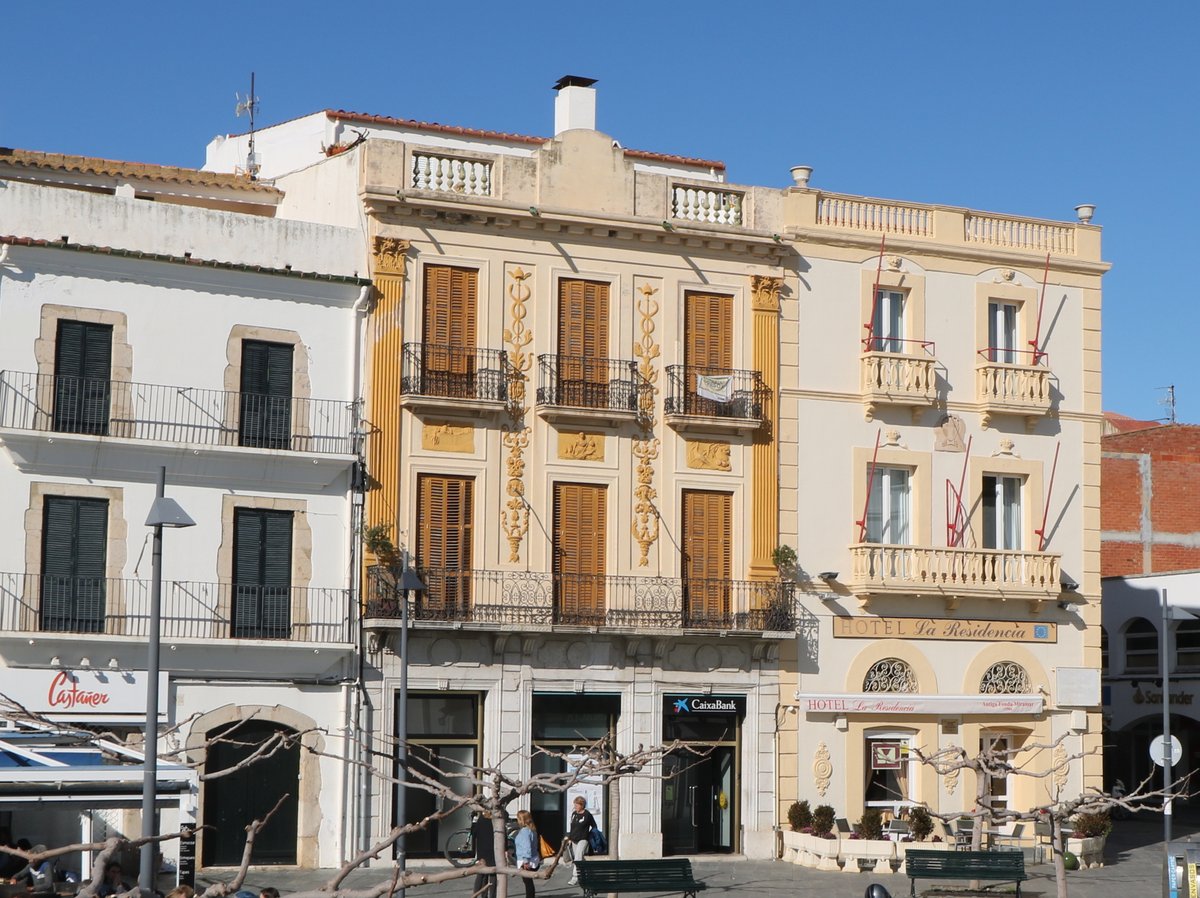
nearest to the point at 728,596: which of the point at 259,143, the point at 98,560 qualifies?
the point at 98,560

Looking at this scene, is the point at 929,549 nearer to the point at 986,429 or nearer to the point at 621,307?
the point at 986,429

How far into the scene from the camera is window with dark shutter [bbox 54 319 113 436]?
30062mm

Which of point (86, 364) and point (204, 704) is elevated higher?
point (86, 364)

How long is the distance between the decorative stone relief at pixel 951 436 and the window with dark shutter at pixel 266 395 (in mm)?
12503

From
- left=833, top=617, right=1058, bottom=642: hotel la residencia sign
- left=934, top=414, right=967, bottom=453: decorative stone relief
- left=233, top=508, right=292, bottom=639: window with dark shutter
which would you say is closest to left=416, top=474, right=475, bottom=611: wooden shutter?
left=233, top=508, right=292, bottom=639: window with dark shutter

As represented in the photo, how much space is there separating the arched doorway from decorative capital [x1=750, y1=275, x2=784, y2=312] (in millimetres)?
11630

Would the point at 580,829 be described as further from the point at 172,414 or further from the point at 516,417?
the point at 172,414

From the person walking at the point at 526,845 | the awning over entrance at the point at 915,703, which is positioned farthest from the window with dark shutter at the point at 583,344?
the person walking at the point at 526,845

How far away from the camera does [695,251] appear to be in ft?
115

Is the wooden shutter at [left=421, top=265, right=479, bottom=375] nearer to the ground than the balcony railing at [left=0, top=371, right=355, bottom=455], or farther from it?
farther from it

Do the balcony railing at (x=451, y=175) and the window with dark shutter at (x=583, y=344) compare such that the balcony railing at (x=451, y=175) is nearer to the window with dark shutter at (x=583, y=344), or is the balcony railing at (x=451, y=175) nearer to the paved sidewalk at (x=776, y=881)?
the window with dark shutter at (x=583, y=344)

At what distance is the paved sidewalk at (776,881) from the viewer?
2911 centimetres

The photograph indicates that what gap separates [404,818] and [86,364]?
9.04 m

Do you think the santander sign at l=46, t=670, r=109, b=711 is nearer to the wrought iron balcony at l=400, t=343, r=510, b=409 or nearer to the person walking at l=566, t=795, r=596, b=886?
the wrought iron balcony at l=400, t=343, r=510, b=409
